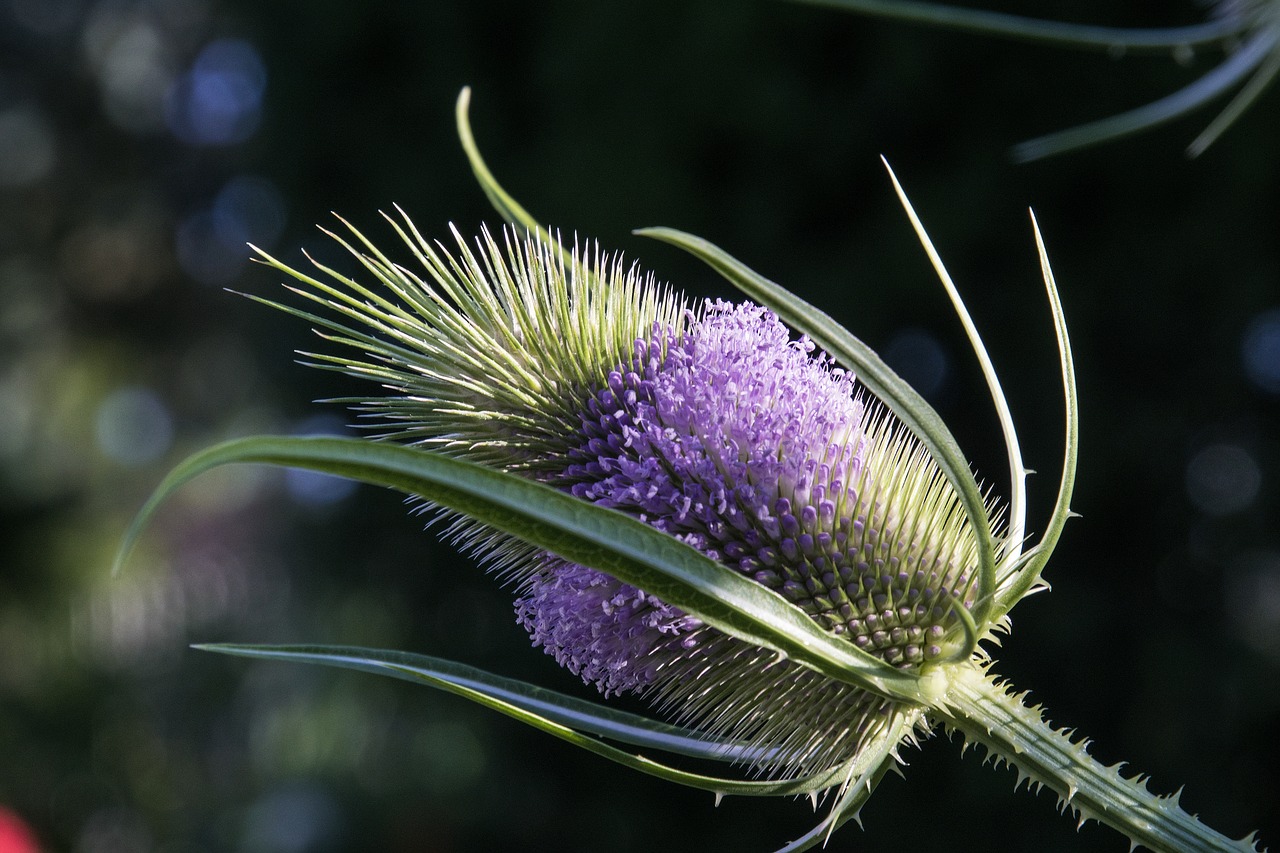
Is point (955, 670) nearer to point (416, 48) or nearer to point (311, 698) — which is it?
point (416, 48)

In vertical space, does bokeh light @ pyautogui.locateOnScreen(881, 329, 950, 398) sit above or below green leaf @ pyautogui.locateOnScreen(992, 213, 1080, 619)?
below

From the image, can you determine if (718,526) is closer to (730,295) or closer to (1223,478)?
(730,295)

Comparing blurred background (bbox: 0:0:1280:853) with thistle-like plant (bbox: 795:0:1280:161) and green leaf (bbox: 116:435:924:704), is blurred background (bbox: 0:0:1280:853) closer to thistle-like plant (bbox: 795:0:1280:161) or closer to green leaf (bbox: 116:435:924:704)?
thistle-like plant (bbox: 795:0:1280:161)

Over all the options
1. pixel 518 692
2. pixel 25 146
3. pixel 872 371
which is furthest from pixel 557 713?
pixel 25 146

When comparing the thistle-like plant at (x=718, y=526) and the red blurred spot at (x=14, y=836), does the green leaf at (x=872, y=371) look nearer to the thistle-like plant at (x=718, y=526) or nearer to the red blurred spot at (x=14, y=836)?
the thistle-like plant at (x=718, y=526)

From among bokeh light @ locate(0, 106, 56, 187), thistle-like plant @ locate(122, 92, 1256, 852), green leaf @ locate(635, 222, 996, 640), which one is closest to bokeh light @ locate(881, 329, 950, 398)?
thistle-like plant @ locate(122, 92, 1256, 852)

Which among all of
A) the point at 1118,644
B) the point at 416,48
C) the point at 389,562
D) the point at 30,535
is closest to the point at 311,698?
the point at 30,535
